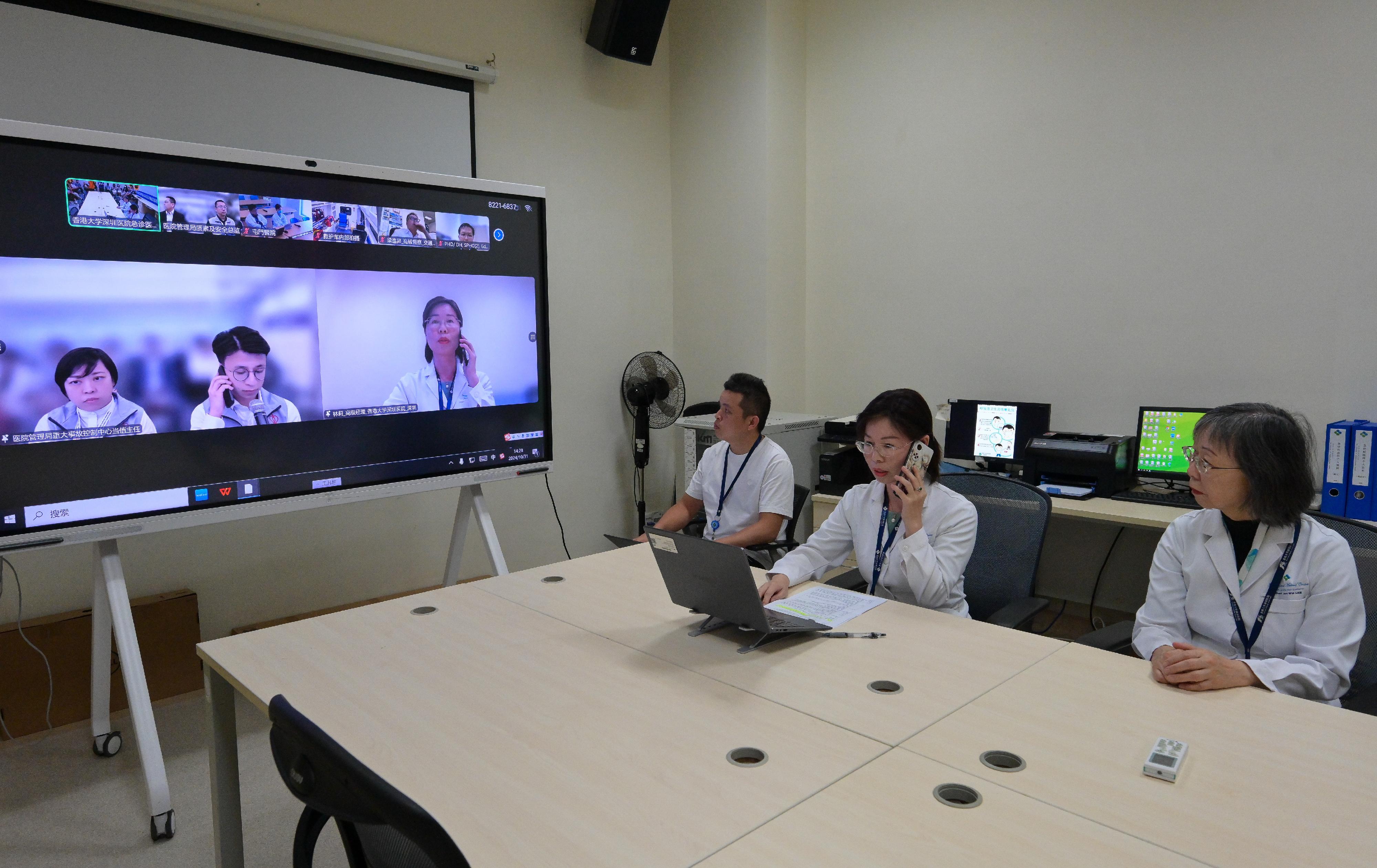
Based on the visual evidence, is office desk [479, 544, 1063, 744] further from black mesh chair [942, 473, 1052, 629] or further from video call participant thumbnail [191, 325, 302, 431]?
video call participant thumbnail [191, 325, 302, 431]

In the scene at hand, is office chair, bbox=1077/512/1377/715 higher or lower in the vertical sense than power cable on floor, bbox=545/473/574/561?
higher

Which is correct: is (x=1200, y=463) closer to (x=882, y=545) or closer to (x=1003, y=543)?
(x=1003, y=543)

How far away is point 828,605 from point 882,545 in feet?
1.17

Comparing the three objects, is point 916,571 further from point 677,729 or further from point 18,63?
point 18,63

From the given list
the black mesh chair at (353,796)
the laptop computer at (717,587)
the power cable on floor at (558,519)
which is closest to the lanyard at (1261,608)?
the laptop computer at (717,587)

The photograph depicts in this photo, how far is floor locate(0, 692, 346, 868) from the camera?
2303mm

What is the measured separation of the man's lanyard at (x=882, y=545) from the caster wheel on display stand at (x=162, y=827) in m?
2.11

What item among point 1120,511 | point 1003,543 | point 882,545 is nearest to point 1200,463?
point 1003,543

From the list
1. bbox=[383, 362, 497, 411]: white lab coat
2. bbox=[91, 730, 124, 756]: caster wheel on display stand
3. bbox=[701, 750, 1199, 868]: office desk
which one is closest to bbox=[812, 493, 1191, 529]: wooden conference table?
bbox=[383, 362, 497, 411]: white lab coat

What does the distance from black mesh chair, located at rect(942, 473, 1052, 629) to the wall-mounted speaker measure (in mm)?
3151

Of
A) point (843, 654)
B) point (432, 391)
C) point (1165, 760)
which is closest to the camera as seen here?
point (1165, 760)

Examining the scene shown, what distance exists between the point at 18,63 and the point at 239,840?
2887 millimetres

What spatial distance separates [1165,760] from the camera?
1.26 m

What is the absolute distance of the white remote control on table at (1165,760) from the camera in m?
1.23
